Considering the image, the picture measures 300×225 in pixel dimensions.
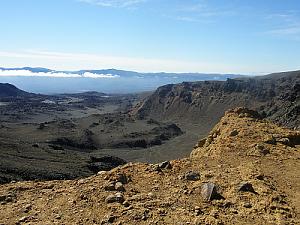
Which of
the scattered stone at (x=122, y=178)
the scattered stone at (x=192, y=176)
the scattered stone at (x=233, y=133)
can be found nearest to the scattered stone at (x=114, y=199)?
the scattered stone at (x=122, y=178)

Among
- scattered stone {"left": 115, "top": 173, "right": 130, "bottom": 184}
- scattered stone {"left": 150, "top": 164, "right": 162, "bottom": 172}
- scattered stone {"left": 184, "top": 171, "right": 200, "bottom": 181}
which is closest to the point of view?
scattered stone {"left": 115, "top": 173, "right": 130, "bottom": 184}

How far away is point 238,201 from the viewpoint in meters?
9.98

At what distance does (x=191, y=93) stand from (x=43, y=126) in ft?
224

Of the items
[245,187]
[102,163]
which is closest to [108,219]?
[245,187]

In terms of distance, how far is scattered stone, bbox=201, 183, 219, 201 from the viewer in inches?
397

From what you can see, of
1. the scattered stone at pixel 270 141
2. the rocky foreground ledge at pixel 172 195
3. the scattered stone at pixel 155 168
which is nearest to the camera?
the rocky foreground ledge at pixel 172 195

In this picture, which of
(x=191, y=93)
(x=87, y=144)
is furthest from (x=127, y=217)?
(x=191, y=93)

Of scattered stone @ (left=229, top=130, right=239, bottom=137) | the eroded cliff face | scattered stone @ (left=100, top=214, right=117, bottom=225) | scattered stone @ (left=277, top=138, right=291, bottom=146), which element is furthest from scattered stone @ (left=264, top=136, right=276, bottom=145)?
the eroded cliff face

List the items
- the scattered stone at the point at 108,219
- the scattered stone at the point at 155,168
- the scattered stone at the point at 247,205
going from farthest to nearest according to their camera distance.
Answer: the scattered stone at the point at 155,168, the scattered stone at the point at 247,205, the scattered stone at the point at 108,219

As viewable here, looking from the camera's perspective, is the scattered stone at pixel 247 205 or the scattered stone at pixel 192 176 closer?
the scattered stone at pixel 247 205

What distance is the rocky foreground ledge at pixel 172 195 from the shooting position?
30.3ft

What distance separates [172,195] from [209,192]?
86cm

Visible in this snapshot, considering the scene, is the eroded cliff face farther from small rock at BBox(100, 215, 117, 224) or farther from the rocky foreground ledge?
small rock at BBox(100, 215, 117, 224)

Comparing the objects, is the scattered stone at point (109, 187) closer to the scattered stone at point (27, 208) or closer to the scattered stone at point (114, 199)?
the scattered stone at point (114, 199)
